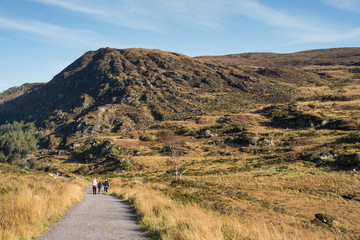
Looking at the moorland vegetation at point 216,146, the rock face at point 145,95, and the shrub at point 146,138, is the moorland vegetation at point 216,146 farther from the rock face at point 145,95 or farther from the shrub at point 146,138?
the rock face at point 145,95

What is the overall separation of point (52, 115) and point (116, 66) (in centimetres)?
6447

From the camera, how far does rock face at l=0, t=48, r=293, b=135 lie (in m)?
135

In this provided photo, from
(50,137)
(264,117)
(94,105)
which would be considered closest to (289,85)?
(264,117)

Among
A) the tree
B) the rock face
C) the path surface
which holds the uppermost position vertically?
the rock face

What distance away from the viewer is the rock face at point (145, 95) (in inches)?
5300

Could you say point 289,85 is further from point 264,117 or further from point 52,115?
point 52,115

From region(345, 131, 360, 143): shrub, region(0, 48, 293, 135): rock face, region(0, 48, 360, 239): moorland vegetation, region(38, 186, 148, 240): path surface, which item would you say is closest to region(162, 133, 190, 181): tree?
region(0, 48, 360, 239): moorland vegetation

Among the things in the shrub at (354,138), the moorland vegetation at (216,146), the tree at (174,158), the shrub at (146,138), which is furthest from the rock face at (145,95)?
the shrub at (354,138)

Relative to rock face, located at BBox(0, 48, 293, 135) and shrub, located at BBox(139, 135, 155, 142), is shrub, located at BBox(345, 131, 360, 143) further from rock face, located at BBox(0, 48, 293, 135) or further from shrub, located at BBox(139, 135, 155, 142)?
rock face, located at BBox(0, 48, 293, 135)

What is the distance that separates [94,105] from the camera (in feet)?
527

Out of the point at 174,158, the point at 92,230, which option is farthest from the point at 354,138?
the point at 92,230

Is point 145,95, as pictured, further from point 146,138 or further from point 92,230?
point 92,230

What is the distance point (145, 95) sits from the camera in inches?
6230

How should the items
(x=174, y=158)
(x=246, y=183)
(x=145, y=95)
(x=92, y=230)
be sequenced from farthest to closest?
(x=145, y=95) < (x=174, y=158) < (x=246, y=183) < (x=92, y=230)
